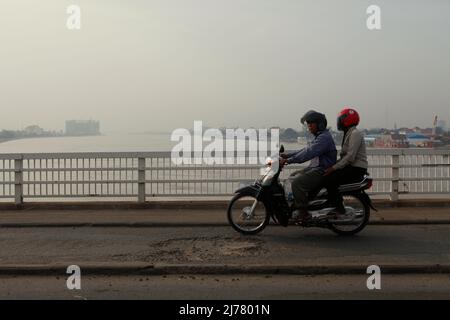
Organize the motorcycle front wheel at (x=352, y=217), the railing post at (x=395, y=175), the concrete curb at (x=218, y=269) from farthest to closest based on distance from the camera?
the railing post at (x=395, y=175) → the motorcycle front wheel at (x=352, y=217) → the concrete curb at (x=218, y=269)

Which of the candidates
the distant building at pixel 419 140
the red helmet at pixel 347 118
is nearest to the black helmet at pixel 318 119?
the red helmet at pixel 347 118

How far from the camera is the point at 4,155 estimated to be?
36.8 feet

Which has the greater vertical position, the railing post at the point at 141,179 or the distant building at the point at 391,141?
the distant building at the point at 391,141

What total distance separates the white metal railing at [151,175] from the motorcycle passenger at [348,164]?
2897 millimetres

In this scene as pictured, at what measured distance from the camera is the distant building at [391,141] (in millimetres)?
12312

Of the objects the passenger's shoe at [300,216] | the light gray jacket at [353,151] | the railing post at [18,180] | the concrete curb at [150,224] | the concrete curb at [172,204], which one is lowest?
the concrete curb at [150,224]

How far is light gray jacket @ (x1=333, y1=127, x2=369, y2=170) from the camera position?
26.8 feet

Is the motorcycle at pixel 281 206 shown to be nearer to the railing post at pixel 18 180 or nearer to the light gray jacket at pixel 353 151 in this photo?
the light gray jacket at pixel 353 151

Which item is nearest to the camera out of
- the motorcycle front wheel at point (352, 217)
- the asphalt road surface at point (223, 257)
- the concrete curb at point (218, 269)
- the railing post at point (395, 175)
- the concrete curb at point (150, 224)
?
the asphalt road surface at point (223, 257)

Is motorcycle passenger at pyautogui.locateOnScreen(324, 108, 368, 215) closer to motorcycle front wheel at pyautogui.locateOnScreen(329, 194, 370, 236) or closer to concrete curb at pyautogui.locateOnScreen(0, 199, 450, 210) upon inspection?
motorcycle front wheel at pyautogui.locateOnScreen(329, 194, 370, 236)

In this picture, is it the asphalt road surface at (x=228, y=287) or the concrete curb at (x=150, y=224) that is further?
the concrete curb at (x=150, y=224)

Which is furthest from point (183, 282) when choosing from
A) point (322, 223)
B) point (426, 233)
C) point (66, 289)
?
point (426, 233)

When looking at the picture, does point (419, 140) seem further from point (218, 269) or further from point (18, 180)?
point (18, 180)
